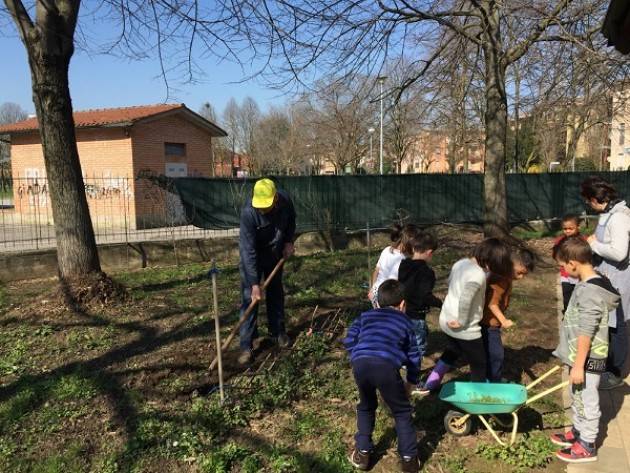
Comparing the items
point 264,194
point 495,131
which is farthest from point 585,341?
point 495,131

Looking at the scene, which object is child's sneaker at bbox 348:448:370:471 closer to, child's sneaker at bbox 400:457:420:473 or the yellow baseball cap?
child's sneaker at bbox 400:457:420:473

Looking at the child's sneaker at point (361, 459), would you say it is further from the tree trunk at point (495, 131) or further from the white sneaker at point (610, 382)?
the tree trunk at point (495, 131)

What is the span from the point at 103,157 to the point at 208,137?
4.42 m

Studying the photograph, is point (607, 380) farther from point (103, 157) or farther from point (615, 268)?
point (103, 157)

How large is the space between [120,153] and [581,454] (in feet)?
56.7

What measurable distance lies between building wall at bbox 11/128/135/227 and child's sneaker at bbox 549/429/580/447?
1390cm

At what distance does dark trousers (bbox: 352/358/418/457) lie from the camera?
280 cm

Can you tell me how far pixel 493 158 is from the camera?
Answer: 10258 millimetres

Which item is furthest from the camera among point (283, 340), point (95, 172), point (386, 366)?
point (95, 172)

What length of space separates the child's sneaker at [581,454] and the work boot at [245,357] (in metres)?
2.58

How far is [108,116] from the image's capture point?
750 inches

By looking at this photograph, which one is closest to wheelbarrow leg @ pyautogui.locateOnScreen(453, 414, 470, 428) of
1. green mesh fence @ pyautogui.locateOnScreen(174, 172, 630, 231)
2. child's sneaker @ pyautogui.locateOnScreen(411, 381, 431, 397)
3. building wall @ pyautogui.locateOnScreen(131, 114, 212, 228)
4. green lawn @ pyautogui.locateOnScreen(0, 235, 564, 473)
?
green lawn @ pyautogui.locateOnScreen(0, 235, 564, 473)

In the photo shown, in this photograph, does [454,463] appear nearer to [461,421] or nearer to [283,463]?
[461,421]

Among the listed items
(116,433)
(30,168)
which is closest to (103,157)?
(30,168)
